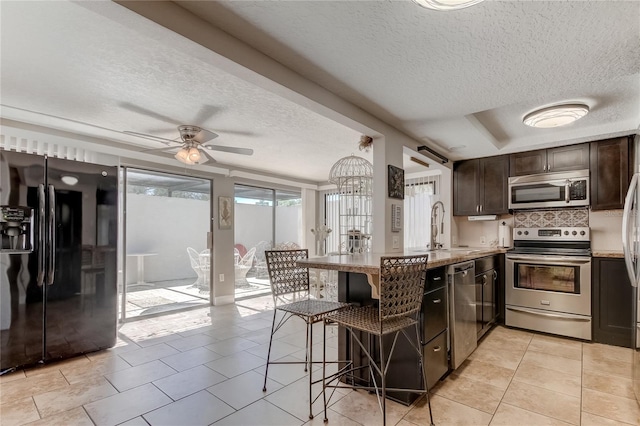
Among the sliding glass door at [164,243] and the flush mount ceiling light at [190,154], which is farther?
the sliding glass door at [164,243]

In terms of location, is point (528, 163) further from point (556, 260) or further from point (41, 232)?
point (41, 232)

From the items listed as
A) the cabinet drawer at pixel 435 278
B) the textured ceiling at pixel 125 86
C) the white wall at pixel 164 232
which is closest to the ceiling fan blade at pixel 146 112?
the textured ceiling at pixel 125 86

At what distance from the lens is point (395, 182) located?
10.1 feet

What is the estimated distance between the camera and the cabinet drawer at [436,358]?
2160mm

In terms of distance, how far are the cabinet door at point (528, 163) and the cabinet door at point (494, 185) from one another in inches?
2.7

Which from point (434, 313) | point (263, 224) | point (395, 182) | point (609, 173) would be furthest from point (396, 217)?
point (263, 224)

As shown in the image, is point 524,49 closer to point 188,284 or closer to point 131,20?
point 131,20

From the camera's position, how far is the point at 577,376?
252 centimetres

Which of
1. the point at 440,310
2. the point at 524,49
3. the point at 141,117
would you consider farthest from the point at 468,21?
the point at 141,117

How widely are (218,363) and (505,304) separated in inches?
129

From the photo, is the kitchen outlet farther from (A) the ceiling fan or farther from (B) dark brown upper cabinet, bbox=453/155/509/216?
(B) dark brown upper cabinet, bbox=453/155/509/216

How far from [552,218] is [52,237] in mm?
5476

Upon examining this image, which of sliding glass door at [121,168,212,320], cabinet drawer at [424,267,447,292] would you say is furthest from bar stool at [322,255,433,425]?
sliding glass door at [121,168,212,320]

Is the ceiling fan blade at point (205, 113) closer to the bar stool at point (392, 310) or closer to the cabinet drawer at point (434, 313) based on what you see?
the bar stool at point (392, 310)
